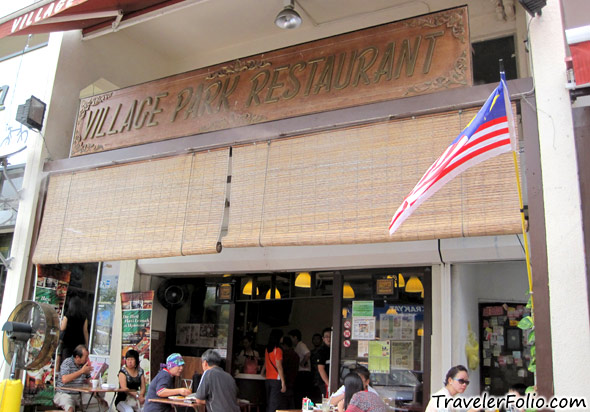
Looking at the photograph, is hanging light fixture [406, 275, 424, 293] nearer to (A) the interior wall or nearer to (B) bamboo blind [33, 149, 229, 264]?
(A) the interior wall

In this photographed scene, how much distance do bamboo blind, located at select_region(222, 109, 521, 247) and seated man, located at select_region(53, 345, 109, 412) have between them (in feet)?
12.3

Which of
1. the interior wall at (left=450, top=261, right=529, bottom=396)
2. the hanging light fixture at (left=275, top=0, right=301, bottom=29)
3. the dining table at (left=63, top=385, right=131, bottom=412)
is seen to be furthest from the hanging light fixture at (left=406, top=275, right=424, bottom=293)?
the dining table at (left=63, top=385, right=131, bottom=412)

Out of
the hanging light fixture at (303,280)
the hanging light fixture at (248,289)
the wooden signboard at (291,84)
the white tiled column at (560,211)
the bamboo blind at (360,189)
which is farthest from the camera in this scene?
the hanging light fixture at (248,289)

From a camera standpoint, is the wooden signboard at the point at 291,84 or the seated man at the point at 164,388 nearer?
the wooden signboard at the point at 291,84

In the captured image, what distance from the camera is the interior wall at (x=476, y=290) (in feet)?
23.7

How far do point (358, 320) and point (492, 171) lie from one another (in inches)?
145

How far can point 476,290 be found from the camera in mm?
8359

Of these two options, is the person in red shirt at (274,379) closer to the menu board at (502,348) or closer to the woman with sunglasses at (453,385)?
the menu board at (502,348)

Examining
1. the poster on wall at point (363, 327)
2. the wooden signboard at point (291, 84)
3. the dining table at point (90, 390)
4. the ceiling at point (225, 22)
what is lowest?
the dining table at point (90, 390)

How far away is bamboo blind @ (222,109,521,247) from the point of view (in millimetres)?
4773

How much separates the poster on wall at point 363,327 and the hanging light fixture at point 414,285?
67 cm

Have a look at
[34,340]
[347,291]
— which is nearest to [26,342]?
[34,340]

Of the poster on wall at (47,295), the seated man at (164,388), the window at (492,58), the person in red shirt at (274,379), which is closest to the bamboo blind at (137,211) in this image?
the poster on wall at (47,295)

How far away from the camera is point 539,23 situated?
4.82m
